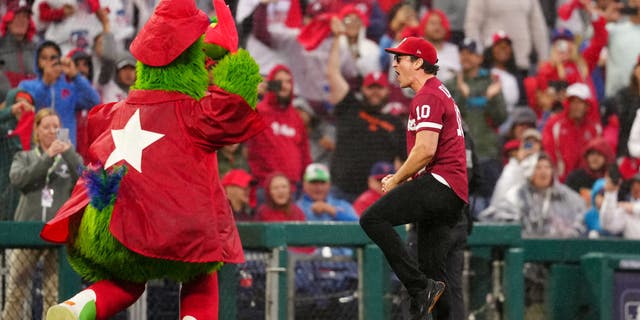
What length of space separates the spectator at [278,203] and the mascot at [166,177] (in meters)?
3.21

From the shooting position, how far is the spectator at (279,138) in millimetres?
10375

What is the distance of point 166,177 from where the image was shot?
5.93 meters

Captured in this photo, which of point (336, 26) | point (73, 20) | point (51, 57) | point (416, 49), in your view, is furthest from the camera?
point (336, 26)

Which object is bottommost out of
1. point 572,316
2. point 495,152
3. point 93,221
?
point 572,316

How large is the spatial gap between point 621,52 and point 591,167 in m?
1.43

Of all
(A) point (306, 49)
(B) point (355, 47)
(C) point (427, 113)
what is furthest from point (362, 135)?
(C) point (427, 113)

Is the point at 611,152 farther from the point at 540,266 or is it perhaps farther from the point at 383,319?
the point at 383,319

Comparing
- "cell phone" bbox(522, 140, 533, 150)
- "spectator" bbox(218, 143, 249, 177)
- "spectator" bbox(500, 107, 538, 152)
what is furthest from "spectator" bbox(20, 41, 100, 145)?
"spectator" bbox(500, 107, 538, 152)

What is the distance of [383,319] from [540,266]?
1714 mm

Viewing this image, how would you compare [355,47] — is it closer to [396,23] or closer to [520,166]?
[396,23]

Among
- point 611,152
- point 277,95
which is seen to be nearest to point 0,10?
point 277,95

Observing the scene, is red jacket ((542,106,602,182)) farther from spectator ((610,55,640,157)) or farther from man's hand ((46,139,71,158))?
man's hand ((46,139,71,158))

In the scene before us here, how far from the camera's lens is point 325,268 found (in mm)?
8289

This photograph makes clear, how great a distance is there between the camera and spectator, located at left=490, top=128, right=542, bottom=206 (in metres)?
10.4
